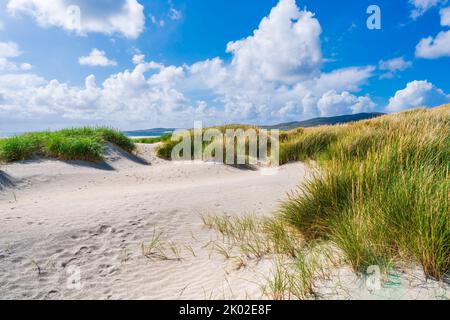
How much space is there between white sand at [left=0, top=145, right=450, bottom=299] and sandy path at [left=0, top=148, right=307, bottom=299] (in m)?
0.01

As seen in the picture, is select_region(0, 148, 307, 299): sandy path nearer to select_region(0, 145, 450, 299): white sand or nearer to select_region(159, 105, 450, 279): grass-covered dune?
select_region(0, 145, 450, 299): white sand

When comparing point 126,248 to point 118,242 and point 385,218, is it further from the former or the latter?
point 385,218

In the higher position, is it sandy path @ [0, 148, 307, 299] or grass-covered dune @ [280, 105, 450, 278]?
grass-covered dune @ [280, 105, 450, 278]

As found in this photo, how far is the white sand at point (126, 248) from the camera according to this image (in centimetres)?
302

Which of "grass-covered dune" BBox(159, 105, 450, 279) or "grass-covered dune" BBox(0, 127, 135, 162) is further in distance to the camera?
"grass-covered dune" BBox(0, 127, 135, 162)

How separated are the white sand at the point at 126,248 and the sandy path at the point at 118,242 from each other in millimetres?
11

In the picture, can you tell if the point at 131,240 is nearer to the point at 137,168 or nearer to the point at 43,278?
the point at 43,278

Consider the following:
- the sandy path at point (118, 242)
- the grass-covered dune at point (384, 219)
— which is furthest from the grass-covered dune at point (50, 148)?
the grass-covered dune at point (384, 219)

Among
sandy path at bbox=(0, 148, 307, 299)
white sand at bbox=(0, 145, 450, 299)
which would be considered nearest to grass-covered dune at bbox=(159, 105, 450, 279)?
white sand at bbox=(0, 145, 450, 299)

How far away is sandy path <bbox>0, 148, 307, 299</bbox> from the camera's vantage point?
3093 mm

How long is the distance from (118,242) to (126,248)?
203 millimetres

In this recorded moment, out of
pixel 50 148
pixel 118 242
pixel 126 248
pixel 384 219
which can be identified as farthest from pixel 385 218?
pixel 50 148

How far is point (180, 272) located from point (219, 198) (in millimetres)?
3016

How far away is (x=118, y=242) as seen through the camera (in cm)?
408
